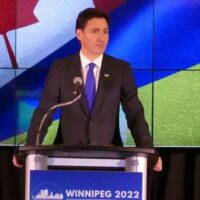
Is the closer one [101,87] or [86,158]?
[86,158]

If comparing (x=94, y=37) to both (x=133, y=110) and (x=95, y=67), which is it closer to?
(x=95, y=67)

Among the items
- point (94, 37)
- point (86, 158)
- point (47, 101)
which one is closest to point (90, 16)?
point (94, 37)

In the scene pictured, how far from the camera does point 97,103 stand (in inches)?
122

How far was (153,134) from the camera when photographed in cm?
360

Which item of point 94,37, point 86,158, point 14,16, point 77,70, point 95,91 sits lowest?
point 86,158

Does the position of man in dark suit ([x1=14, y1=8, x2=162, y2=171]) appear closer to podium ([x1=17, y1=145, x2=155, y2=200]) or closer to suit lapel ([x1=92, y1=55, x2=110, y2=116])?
suit lapel ([x1=92, y1=55, x2=110, y2=116])

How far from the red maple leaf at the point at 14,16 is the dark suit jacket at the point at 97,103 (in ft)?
1.91

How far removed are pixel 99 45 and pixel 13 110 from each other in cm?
86

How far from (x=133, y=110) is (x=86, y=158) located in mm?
1024

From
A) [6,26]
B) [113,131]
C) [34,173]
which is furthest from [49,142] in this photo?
[34,173]

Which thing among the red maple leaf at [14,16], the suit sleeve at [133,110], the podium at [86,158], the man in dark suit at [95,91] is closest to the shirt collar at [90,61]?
the man in dark suit at [95,91]

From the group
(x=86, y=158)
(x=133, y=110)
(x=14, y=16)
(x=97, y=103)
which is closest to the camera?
(x=86, y=158)

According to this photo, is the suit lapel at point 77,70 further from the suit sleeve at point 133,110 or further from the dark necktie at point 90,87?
the suit sleeve at point 133,110

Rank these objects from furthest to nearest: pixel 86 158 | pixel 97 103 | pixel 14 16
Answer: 1. pixel 14 16
2. pixel 97 103
3. pixel 86 158
